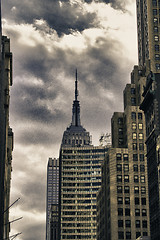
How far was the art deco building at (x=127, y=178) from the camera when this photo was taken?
159875mm

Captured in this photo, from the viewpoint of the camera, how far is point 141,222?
→ 525ft

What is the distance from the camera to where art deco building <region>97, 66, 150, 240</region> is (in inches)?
6294

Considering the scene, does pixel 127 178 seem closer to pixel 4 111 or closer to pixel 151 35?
pixel 151 35

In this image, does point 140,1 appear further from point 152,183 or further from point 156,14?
point 152,183

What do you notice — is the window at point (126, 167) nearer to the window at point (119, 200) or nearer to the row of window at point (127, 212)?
the window at point (119, 200)

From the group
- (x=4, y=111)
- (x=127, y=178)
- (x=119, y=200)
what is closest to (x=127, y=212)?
(x=119, y=200)

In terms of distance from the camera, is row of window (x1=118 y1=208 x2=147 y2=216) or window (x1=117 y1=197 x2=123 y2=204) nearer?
row of window (x1=118 y1=208 x2=147 y2=216)

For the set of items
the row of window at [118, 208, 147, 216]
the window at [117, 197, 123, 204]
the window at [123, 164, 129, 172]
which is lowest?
the row of window at [118, 208, 147, 216]

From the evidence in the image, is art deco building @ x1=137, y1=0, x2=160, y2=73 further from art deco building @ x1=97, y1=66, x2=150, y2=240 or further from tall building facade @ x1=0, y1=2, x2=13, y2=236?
tall building facade @ x1=0, y1=2, x2=13, y2=236

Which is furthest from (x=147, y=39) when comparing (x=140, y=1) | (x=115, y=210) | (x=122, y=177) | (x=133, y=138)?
(x=115, y=210)

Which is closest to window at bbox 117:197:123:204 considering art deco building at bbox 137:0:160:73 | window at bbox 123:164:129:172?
window at bbox 123:164:129:172

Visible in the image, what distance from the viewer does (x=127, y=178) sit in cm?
16775

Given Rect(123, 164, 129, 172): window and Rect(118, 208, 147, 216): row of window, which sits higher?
Rect(123, 164, 129, 172): window

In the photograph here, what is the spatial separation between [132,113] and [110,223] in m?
42.3
